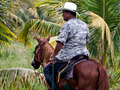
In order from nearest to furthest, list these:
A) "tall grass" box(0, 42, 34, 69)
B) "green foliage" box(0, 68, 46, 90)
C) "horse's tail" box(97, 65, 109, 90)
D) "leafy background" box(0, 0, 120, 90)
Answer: "horse's tail" box(97, 65, 109, 90) < "leafy background" box(0, 0, 120, 90) < "green foliage" box(0, 68, 46, 90) < "tall grass" box(0, 42, 34, 69)

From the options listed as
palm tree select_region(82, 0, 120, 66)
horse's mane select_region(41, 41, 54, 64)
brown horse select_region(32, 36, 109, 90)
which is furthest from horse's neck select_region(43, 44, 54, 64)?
palm tree select_region(82, 0, 120, 66)

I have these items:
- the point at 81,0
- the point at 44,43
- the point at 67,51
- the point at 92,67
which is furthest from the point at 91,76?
the point at 81,0

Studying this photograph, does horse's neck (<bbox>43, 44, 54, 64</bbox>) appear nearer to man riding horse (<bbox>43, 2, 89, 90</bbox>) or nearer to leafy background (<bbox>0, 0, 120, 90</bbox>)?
man riding horse (<bbox>43, 2, 89, 90</bbox>)

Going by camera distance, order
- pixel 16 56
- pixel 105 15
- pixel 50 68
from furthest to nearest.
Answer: pixel 16 56, pixel 105 15, pixel 50 68

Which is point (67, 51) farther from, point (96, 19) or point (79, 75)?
point (96, 19)

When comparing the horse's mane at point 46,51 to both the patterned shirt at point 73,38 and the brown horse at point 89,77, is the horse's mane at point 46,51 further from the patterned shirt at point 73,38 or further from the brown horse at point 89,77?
the brown horse at point 89,77

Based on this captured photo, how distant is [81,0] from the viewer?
6.61 meters

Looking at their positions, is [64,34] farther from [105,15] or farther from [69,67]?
[105,15]

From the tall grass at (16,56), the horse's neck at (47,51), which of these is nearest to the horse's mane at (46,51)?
the horse's neck at (47,51)

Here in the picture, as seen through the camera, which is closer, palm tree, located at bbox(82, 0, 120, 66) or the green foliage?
the green foliage

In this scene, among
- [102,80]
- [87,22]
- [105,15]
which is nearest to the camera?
[102,80]

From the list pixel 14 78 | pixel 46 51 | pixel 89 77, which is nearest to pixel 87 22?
pixel 46 51

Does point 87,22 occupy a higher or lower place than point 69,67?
lower

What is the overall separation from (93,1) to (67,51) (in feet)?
9.46
